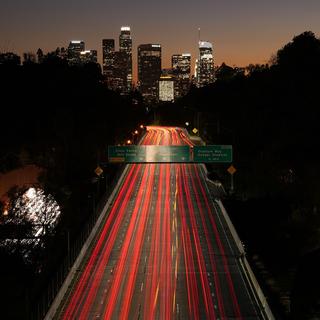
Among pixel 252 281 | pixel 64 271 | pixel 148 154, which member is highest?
pixel 148 154

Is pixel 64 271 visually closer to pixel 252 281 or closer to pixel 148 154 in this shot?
pixel 252 281

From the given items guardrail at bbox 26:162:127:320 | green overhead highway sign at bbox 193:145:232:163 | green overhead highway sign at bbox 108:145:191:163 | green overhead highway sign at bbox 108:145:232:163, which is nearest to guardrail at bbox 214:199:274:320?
green overhead highway sign at bbox 193:145:232:163

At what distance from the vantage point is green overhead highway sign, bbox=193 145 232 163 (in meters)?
41.3

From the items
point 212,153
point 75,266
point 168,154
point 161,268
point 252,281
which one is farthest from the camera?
point 212,153

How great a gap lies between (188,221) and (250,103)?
29.3 m

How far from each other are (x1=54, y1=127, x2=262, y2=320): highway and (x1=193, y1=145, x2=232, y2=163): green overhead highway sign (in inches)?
141

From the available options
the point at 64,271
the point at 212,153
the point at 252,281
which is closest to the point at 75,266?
the point at 64,271

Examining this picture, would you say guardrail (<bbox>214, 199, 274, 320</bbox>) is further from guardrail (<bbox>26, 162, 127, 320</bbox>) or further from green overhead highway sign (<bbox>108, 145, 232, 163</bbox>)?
guardrail (<bbox>26, 162, 127, 320</bbox>)

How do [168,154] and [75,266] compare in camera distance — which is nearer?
[75,266]

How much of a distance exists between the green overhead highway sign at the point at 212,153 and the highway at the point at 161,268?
3.58 metres

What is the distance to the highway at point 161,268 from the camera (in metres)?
21.7

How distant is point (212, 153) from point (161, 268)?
1586cm

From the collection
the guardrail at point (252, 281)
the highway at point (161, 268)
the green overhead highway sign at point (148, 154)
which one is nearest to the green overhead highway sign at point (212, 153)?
the green overhead highway sign at point (148, 154)

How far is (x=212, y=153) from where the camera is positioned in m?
41.8
